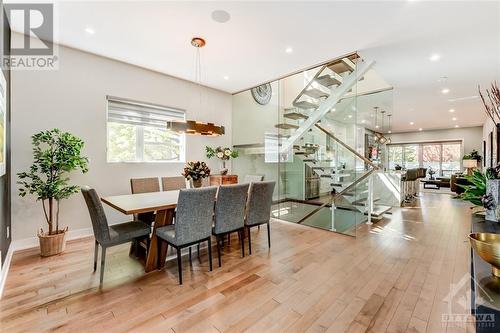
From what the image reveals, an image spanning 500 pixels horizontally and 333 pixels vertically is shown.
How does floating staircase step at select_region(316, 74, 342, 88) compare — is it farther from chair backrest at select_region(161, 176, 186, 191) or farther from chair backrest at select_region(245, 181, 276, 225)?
chair backrest at select_region(161, 176, 186, 191)

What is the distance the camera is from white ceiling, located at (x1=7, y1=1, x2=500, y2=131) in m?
2.60

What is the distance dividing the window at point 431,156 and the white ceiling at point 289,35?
288 inches

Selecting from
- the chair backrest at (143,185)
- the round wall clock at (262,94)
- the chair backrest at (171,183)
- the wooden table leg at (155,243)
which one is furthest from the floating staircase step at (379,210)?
the chair backrest at (143,185)

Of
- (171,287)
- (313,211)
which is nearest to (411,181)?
(313,211)

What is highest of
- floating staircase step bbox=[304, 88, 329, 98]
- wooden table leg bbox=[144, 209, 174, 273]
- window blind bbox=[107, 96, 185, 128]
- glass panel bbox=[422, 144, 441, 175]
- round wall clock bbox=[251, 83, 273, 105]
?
round wall clock bbox=[251, 83, 273, 105]

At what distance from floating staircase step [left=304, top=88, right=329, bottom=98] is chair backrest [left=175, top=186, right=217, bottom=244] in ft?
11.9

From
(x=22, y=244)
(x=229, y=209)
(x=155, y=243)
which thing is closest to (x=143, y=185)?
(x=155, y=243)

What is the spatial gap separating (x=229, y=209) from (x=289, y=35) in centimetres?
258

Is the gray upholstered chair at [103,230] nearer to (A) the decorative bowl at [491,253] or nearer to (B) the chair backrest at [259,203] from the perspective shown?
(B) the chair backrest at [259,203]

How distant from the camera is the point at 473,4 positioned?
2.47 metres

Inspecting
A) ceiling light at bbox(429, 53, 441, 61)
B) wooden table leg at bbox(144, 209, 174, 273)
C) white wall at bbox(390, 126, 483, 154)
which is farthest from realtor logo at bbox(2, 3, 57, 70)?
white wall at bbox(390, 126, 483, 154)

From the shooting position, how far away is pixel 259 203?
317 centimetres

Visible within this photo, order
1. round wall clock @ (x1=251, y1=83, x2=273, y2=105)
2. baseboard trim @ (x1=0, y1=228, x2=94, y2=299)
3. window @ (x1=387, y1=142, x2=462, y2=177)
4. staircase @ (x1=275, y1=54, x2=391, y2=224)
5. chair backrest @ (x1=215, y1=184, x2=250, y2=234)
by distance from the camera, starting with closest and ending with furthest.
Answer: baseboard trim @ (x1=0, y1=228, x2=94, y2=299) < chair backrest @ (x1=215, y1=184, x2=250, y2=234) < staircase @ (x1=275, y1=54, x2=391, y2=224) < round wall clock @ (x1=251, y1=83, x2=273, y2=105) < window @ (x1=387, y1=142, x2=462, y2=177)

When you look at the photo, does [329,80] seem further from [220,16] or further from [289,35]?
[220,16]
